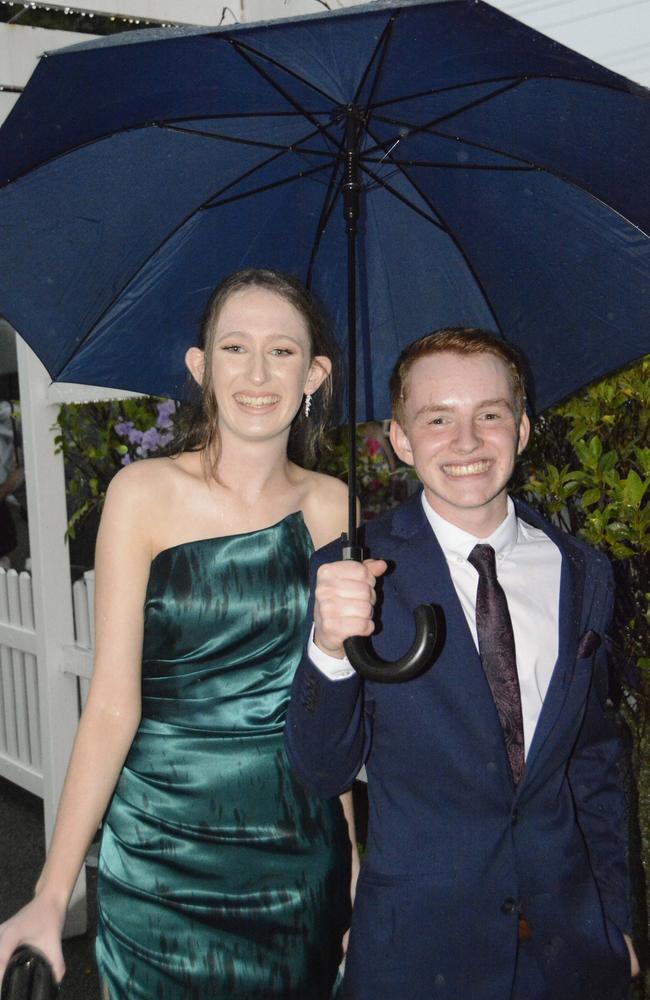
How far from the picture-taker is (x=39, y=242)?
2.38 m

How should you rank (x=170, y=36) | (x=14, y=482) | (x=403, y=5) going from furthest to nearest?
(x=14, y=482) → (x=170, y=36) → (x=403, y=5)

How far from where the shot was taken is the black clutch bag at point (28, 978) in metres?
1.80

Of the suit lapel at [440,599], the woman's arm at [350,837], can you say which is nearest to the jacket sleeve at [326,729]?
the suit lapel at [440,599]

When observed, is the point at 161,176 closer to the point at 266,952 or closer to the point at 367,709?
the point at 367,709

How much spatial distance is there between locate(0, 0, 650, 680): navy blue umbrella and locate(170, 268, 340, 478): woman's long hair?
116 millimetres

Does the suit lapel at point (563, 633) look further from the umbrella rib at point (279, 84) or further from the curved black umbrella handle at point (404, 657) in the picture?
the umbrella rib at point (279, 84)

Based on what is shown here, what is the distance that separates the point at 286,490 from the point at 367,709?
0.64m

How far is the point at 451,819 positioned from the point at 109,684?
0.76 m

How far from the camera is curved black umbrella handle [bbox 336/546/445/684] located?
177 centimetres

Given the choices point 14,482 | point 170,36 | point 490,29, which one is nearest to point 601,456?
point 490,29

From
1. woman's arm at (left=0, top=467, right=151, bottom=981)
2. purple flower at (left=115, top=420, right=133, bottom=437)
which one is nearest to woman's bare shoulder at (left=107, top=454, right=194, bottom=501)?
woman's arm at (left=0, top=467, right=151, bottom=981)

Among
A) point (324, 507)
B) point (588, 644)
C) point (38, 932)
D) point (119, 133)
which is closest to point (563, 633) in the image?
point (588, 644)

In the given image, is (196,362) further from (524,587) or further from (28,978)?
(28,978)

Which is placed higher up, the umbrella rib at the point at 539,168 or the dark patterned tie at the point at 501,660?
the umbrella rib at the point at 539,168
